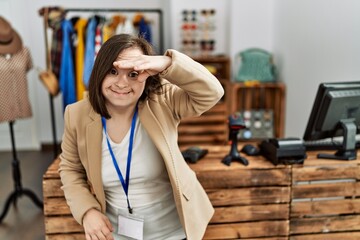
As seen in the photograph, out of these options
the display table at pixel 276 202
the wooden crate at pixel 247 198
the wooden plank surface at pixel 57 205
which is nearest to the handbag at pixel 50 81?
the display table at pixel 276 202

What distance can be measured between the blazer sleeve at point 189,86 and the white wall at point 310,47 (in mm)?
1601

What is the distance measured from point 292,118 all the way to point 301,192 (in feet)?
6.04

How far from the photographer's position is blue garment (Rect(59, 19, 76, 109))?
11.3 feet

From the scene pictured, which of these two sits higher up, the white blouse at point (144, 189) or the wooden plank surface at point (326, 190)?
the white blouse at point (144, 189)

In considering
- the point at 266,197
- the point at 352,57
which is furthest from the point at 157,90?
the point at 352,57

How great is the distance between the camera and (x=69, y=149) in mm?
1313

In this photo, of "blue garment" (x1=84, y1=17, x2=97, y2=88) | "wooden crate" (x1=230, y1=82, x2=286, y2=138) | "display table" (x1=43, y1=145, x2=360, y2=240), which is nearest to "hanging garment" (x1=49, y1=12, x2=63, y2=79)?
"blue garment" (x1=84, y1=17, x2=97, y2=88)

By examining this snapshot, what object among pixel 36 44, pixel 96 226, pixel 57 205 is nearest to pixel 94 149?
pixel 96 226

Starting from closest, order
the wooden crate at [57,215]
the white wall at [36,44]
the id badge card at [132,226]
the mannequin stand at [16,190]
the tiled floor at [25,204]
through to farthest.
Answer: the id badge card at [132,226] → the wooden crate at [57,215] → the tiled floor at [25,204] → the mannequin stand at [16,190] → the white wall at [36,44]

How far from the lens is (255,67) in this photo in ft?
12.2

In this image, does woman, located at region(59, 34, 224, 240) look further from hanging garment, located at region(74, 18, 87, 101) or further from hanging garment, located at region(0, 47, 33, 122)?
hanging garment, located at region(74, 18, 87, 101)

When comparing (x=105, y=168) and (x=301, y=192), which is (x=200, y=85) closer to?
(x=105, y=168)

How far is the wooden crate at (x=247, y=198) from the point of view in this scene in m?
1.77

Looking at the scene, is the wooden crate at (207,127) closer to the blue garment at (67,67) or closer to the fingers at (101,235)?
the blue garment at (67,67)
